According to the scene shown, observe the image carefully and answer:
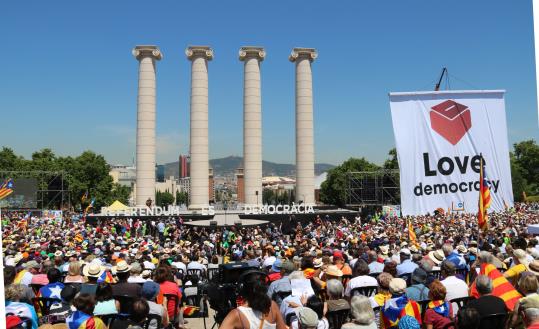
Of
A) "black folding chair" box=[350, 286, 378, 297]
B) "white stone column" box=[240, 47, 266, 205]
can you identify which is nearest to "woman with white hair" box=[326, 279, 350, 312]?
"black folding chair" box=[350, 286, 378, 297]

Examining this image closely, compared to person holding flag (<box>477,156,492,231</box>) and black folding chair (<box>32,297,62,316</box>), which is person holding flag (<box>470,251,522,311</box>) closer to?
person holding flag (<box>477,156,492,231</box>)

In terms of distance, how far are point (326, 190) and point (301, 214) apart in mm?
60668

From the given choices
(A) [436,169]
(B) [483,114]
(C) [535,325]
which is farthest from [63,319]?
(B) [483,114]

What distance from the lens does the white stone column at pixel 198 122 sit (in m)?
50.3

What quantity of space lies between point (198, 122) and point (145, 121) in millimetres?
5331

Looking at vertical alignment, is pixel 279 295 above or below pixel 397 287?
below

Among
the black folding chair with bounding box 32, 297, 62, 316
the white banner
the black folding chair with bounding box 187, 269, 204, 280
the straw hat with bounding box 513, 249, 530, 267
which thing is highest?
the white banner

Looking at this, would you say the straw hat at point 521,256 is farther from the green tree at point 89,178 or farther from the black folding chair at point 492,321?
the green tree at point 89,178

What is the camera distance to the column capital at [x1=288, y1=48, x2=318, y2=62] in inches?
2045

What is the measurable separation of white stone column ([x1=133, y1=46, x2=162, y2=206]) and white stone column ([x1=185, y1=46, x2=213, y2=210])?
390cm

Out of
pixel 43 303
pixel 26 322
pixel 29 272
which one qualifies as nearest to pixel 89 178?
pixel 29 272

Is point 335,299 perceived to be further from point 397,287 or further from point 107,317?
point 107,317

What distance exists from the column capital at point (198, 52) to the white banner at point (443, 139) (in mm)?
44229

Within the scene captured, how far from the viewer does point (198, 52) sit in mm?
50188
